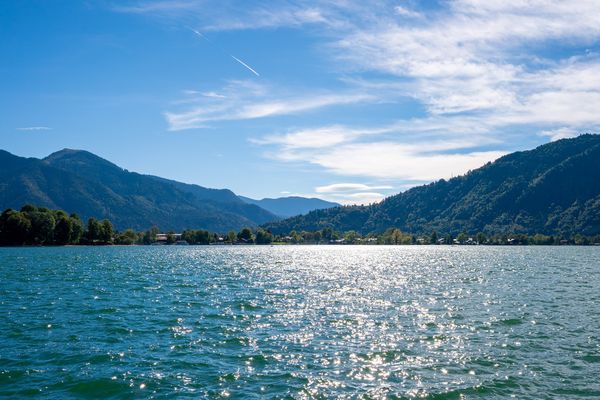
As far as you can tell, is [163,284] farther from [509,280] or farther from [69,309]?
[509,280]

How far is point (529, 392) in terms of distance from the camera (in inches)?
883

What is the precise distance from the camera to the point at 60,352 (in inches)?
1101

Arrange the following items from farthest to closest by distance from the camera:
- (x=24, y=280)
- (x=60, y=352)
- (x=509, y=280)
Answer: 1. (x=509, y=280)
2. (x=24, y=280)
3. (x=60, y=352)

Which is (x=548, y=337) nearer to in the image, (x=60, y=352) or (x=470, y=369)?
(x=470, y=369)

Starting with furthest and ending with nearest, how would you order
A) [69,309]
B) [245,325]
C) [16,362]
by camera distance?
[69,309], [245,325], [16,362]

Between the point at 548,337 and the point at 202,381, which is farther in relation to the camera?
the point at 548,337

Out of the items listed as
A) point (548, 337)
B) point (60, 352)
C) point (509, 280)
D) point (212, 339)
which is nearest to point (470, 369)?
point (548, 337)

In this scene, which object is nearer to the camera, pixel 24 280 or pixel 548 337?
pixel 548 337

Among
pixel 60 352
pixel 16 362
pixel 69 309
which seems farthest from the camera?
pixel 69 309

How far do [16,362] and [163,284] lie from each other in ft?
142

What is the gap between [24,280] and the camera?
6769 centimetres

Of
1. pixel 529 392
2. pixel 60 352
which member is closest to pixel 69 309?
pixel 60 352

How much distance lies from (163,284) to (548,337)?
50.2m

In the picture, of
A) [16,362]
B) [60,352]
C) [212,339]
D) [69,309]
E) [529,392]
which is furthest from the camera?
[69,309]
